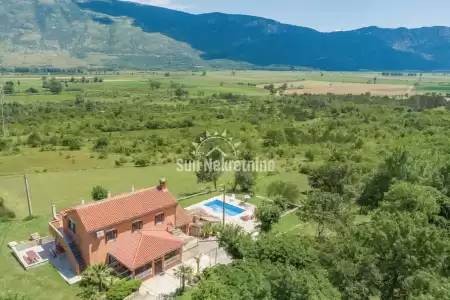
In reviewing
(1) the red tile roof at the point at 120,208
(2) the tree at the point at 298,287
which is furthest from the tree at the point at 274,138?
(2) the tree at the point at 298,287


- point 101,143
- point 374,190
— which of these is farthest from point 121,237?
point 101,143

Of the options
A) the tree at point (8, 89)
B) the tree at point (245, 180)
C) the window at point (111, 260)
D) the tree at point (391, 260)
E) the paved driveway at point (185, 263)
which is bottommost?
the paved driveway at point (185, 263)

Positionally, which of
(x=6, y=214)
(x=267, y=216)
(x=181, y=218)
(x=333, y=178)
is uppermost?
(x=333, y=178)

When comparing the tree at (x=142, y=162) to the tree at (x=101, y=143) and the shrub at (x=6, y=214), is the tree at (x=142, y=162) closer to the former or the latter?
the tree at (x=101, y=143)

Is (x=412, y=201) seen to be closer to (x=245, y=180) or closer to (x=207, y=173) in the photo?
(x=245, y=180)

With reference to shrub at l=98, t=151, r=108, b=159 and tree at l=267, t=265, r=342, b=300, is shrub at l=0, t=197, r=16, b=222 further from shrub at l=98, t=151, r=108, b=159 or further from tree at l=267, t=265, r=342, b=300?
tree at l=267, t=265, r=342, b=300

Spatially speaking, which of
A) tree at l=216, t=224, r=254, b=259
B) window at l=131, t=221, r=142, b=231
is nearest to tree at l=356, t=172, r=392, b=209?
tree at l=216, t=224, r=254, b=259

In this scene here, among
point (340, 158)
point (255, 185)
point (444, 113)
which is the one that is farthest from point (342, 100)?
point (255, 185)

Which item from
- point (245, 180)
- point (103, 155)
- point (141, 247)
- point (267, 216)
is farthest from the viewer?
point (103, 155)
